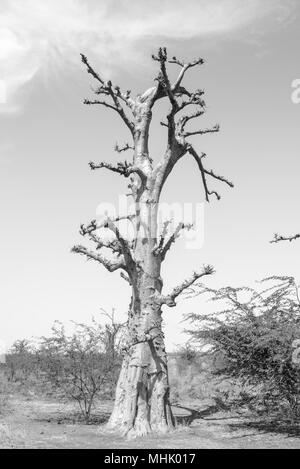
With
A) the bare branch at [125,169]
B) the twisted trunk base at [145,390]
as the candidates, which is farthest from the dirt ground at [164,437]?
the bare branch at [125,169]

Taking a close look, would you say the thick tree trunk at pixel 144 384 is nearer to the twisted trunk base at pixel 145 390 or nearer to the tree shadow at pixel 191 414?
the twisted trunk base at pixel 145 390

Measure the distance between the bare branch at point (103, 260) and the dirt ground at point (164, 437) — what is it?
11.6 ft

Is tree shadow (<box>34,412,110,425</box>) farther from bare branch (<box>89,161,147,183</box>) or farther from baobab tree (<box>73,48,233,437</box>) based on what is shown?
bare branch (<box>89,161,147,183</box>)

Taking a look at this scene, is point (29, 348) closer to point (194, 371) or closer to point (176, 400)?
point (194, 371)

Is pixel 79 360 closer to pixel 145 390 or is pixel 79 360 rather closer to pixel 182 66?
pixel 145 390

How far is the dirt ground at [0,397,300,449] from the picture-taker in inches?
325

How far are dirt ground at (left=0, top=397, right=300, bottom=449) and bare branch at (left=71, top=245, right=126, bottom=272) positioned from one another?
3550 mm

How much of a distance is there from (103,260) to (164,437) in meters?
4.00

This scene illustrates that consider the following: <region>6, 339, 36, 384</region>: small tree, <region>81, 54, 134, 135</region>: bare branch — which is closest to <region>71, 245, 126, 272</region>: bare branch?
<region>81, 54, 134, 135</region>: bare branch

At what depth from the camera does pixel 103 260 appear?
10.7 m

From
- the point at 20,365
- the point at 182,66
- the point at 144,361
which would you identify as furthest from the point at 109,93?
the point at 20,365

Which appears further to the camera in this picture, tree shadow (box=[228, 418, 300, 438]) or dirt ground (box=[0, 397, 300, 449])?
tree shadow (box=[228, 418, 300, 438])

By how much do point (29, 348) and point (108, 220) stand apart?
23.7 metres

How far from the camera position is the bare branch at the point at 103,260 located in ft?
34.7
